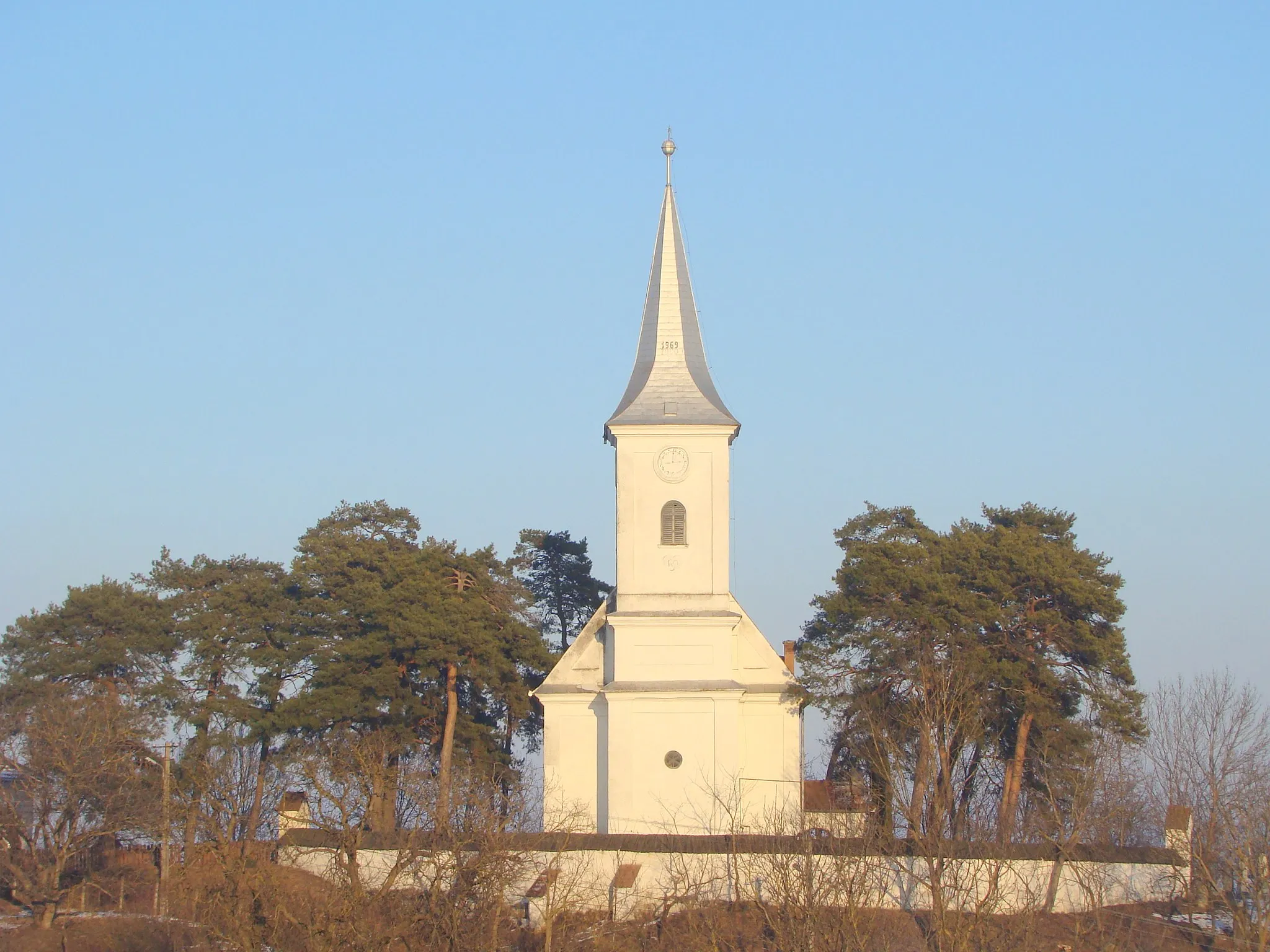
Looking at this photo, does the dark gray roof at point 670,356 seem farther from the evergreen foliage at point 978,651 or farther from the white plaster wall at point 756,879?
the white plaster wall at point 756,879

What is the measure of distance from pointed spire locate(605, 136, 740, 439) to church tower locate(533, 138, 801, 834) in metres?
0.05

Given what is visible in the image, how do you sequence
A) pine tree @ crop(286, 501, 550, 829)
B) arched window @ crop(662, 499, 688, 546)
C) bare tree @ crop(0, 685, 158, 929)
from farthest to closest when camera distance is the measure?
pine tree @ crop(286, 501, 550, 829) < arched window @ crop(662, 499, 688, 546) < bare tree @ crop(0, 685, 158, 929)

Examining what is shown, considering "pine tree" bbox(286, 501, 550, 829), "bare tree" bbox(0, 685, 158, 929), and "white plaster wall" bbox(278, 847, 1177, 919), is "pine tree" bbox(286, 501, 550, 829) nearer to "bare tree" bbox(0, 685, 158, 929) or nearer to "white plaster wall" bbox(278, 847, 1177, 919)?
"bare tree" bbox(0, 685, 158, 929)

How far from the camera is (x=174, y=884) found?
110 ft

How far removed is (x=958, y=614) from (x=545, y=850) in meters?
12.4

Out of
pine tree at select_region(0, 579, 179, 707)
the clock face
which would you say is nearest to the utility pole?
pine tree at select_region(0, 579, 179, 707)

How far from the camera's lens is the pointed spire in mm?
42469

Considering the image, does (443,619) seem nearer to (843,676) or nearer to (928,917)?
(843,676)

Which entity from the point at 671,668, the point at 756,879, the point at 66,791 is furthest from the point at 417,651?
the point at 756,879

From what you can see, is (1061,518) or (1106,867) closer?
(1106,867)

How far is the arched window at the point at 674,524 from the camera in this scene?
137ft

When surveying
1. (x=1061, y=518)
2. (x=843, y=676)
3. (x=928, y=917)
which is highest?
(x=1061, y=518)

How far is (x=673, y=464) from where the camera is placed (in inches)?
1656

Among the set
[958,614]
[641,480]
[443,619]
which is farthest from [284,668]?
[958,614]
